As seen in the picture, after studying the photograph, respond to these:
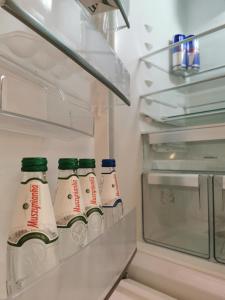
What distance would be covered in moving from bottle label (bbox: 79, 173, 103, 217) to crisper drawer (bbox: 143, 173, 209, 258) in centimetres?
52

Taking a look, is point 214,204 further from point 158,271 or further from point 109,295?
point 109,295

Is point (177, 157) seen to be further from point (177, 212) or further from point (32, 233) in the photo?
point (32, 233)

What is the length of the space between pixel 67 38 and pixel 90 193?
324mm

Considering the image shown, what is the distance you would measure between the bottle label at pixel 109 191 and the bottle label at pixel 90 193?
66 millimetres

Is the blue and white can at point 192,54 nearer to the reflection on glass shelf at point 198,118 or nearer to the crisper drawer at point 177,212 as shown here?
the reflection on glass shelf at point 198,118

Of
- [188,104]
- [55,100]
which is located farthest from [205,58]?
[55,100]

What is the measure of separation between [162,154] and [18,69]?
826 millimetres

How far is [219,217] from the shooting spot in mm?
903

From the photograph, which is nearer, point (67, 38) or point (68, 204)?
point (67, 38)

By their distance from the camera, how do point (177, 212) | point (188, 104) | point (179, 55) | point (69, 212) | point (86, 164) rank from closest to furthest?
point (69, 212)
point (86, 164)
point (177, 212)
point (179, 55)
point (188, 104)

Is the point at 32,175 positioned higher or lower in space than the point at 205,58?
lower

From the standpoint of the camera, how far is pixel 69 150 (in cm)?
68

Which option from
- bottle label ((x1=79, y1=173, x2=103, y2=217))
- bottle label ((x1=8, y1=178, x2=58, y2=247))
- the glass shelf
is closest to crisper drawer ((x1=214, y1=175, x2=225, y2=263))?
the glass shelf

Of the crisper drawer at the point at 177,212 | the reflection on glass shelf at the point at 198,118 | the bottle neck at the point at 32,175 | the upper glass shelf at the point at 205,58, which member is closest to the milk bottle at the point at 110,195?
the bottle neck at the point at 32,175
